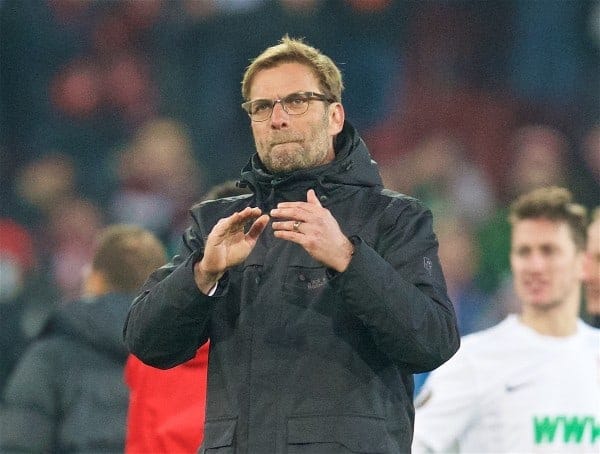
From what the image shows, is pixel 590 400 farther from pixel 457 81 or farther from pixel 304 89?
pixel 457 81

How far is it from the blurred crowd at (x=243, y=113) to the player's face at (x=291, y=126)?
18.3 feet

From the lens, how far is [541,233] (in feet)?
17.7

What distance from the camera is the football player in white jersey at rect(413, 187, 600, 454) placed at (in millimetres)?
4922

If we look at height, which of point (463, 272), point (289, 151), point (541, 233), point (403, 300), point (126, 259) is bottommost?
point (403, 300)

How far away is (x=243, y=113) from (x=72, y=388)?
191 inches

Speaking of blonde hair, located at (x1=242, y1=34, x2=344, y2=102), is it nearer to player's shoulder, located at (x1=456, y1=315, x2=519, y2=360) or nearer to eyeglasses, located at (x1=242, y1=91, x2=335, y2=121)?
eyeglasses, located at (x1=242, y1=91, x2=335, y2=121)

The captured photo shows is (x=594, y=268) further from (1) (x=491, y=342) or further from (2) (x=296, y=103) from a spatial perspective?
(2) (x=296, y=103)

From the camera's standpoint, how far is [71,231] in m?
9.66

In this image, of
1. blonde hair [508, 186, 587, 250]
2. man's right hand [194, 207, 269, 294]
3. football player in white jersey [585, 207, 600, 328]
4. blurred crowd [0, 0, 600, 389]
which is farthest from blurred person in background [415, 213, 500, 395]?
man's right hand [194, 207, 269, 294]

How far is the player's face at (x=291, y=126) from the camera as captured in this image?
3129 millimetres

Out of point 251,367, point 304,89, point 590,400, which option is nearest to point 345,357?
point 251,367

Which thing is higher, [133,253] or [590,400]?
[133,253]

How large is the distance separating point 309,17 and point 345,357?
270 inches

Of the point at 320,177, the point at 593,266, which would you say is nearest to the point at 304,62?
the point at 320,177
